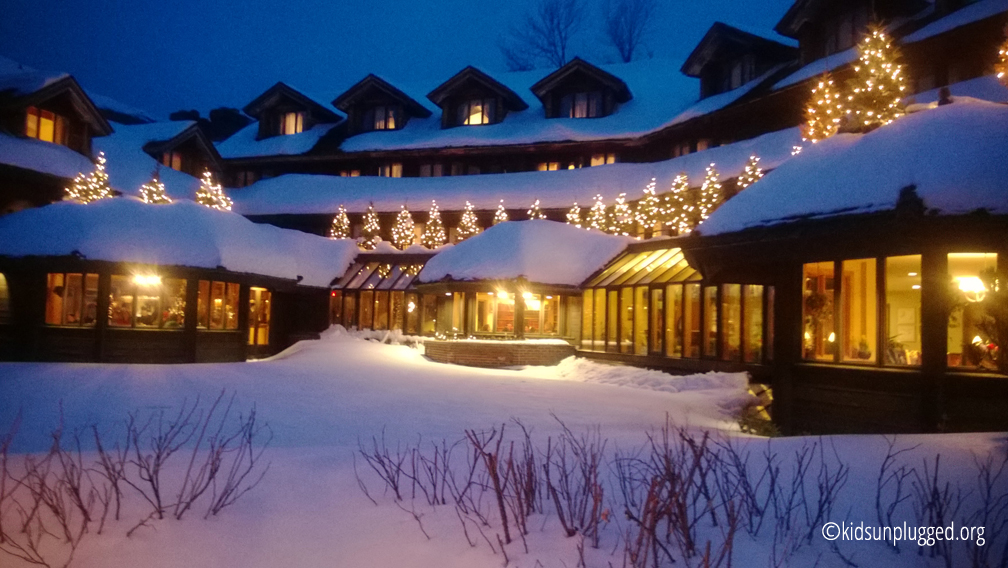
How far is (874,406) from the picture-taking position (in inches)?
376

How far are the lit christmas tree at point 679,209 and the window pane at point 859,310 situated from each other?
1103 cm

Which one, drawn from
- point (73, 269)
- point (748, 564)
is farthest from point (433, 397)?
point (73, 269)

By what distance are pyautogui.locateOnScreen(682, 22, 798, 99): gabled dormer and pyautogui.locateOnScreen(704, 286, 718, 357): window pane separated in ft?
38.0

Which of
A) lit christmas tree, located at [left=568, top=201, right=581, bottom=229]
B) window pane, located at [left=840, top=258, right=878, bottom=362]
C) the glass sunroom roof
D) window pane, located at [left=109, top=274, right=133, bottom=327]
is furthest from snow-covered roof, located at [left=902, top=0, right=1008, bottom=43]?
window pane, located at [left=109, top=274, right=133, bottom=327]

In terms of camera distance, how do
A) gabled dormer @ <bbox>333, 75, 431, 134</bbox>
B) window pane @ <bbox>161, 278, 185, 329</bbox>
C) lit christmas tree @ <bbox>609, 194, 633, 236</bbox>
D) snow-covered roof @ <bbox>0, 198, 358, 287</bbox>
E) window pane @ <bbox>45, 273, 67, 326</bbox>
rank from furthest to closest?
gabled dormer @ <bbox>333, 75, 431, 134</bbox>, lit christmas tree @ <bbox>609, 194, 633, 236</bbox>, window pane @ <bbox>161, 278, 185, 329</bbox>, window pane @ <bbox>45, 273, 67, 326</bbox>, snow-covered roof @ <bbox>0, 198, 358, 287</bbox>

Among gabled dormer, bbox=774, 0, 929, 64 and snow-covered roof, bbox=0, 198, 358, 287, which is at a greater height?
gabled dormer, bbox=774, 0, 929, 64

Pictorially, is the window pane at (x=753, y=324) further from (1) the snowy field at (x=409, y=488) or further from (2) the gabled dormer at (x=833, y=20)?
(2) the gabled dormer at (x=833, y=20)

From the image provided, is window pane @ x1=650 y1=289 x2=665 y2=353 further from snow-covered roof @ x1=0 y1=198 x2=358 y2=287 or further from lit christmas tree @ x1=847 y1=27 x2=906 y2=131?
snow-covered roof @ x1=0 y1=198 x2=358 y2=287

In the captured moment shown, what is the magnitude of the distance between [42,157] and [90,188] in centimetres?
205

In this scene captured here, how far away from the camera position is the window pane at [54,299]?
18406mm

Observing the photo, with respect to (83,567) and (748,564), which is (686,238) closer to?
(748,564)

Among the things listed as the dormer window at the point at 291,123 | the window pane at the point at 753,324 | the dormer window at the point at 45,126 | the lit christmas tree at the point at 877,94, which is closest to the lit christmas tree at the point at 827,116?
the lit christmas tree at the point at 877,94

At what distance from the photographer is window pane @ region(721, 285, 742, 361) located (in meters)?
16.6

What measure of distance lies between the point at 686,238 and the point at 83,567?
32.7ft
